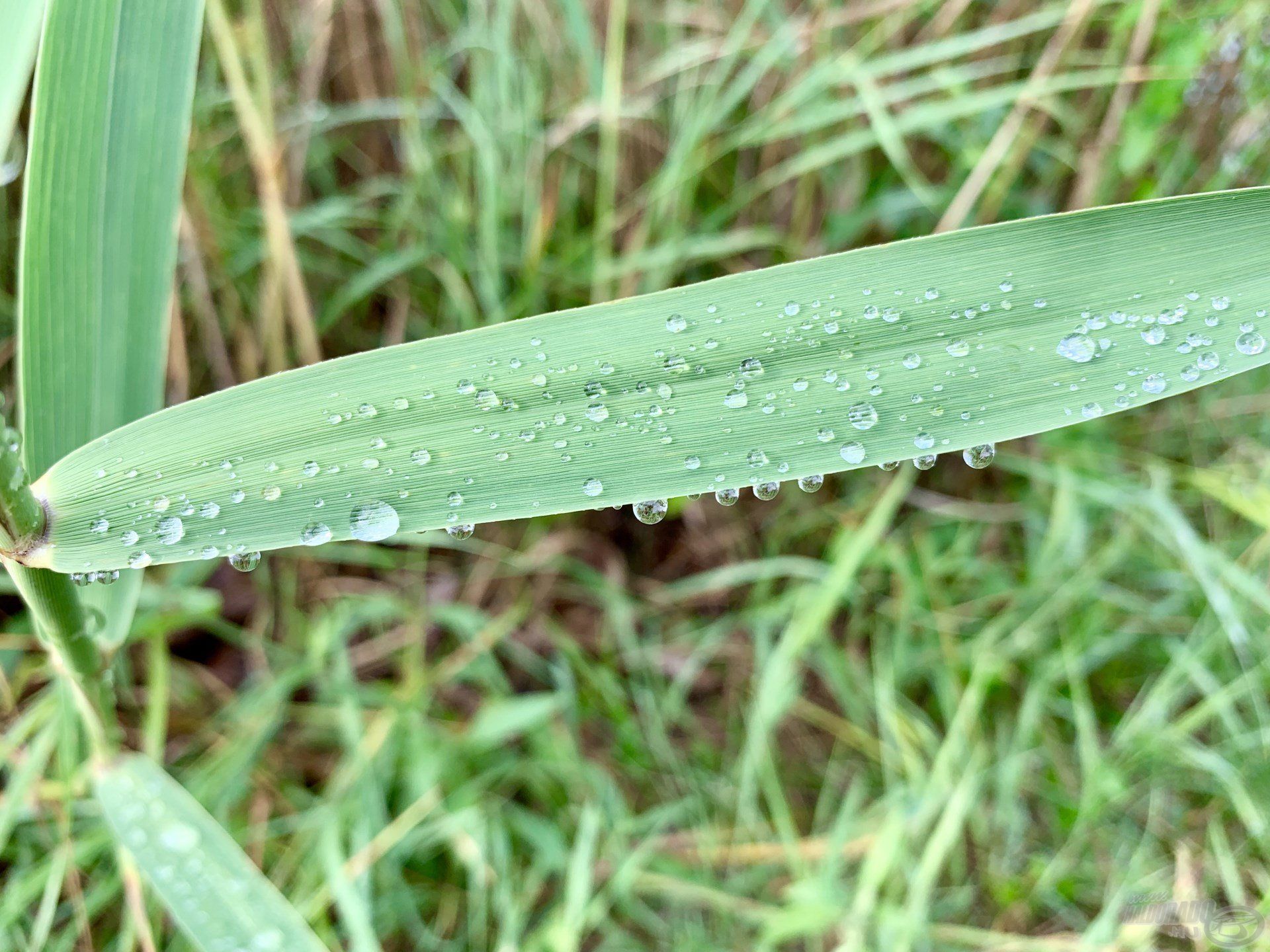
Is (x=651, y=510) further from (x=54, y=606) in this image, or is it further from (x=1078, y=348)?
(x=54, y=606)

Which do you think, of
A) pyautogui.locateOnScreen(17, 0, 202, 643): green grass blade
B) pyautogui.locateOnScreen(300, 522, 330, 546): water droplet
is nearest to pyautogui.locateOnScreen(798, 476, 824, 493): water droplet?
pyautogui.locateOnScreen(300, 522, 330, 546): water droplet

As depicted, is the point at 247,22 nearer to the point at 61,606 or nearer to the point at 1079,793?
the point at 61,606

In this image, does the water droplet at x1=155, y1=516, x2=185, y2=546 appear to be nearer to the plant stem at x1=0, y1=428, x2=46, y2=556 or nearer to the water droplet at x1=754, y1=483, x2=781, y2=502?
the plant stem at x1=0, y1=428, x2=46, y2=556

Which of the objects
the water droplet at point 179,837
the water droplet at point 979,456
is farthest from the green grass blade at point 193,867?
the water droplet at point 979,456

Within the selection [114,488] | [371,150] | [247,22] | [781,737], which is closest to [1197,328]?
[114,488]

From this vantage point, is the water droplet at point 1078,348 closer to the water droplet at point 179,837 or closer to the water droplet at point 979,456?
the water droplet at point 979,456

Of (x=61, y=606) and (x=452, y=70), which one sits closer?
(x=61, y=606)

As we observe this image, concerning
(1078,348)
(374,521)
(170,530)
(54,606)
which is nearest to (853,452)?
(1078,348)
